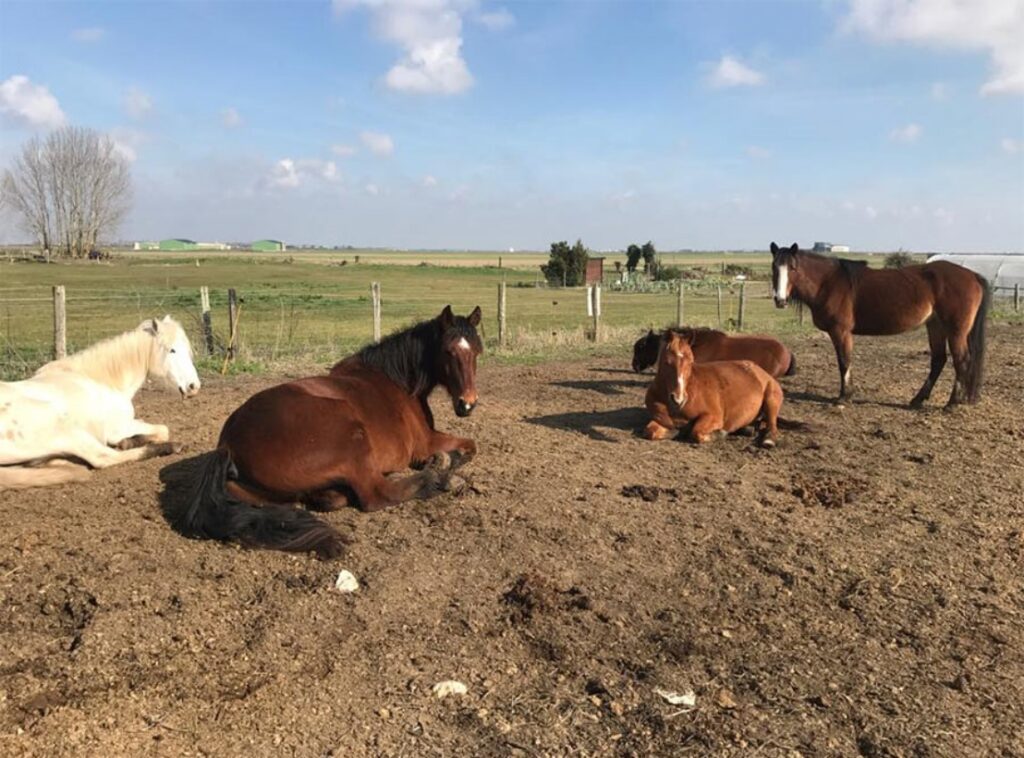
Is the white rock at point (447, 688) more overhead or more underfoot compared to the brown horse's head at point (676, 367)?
more underfoot

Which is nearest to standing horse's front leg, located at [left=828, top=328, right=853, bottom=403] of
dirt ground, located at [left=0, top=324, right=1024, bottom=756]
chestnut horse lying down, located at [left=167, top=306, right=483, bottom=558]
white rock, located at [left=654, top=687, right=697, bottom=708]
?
dirt ground, located at [left=0, top=324, right=1024, bottom=756]

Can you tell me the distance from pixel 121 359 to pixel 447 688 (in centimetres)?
479

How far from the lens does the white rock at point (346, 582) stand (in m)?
4.03

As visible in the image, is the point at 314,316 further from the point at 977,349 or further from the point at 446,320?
the point at 446,320

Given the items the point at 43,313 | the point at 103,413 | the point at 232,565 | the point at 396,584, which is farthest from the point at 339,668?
the point at 43,313

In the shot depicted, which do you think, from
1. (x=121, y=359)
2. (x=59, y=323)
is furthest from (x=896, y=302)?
(x=59, y=323)

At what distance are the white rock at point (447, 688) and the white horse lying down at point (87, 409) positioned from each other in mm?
4010

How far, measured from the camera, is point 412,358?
5883 mm

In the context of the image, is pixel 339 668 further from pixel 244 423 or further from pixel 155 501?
pixel 155 501

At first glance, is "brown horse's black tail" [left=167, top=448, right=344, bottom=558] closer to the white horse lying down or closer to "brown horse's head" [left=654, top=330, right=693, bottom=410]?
the white horse lying down

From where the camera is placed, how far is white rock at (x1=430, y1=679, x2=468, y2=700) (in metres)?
3.14

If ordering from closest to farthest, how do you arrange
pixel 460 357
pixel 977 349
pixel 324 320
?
pixel 460 357 < pixel 977 349 < pixel 324 320

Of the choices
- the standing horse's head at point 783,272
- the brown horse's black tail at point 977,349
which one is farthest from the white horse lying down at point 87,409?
the brown horse's black tail at point 977,349

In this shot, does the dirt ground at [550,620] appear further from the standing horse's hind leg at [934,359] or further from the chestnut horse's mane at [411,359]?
the standing horse's hind leg at [934,359]
